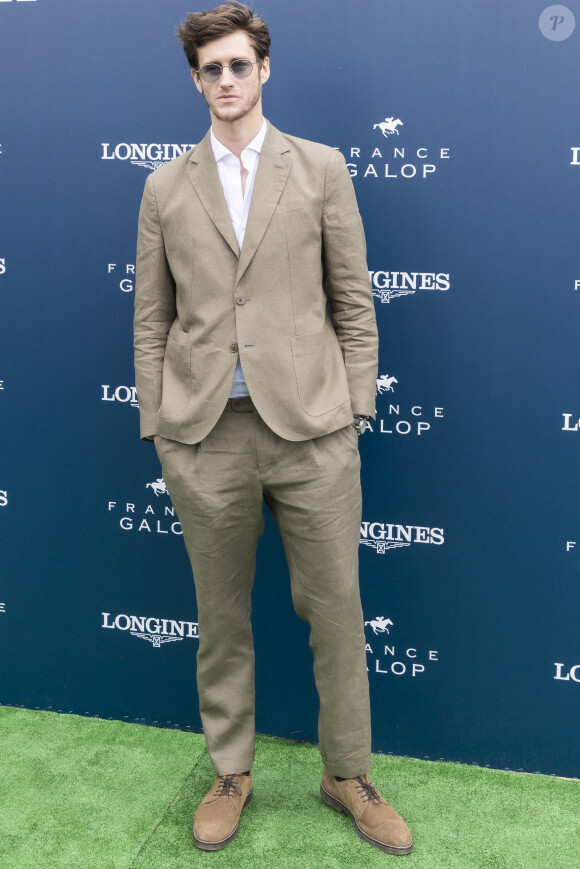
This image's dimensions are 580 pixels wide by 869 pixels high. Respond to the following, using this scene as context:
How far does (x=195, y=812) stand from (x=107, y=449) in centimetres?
109

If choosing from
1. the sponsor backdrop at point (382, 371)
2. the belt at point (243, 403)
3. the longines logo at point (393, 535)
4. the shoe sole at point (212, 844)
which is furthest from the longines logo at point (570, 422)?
the shoe sole at point (212, 844)

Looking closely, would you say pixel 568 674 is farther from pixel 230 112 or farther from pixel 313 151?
pixel 230 112

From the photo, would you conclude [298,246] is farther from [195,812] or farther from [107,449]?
[195,812]

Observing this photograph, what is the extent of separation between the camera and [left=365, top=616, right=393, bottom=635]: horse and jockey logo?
2740 millimetres

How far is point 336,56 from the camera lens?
249cm

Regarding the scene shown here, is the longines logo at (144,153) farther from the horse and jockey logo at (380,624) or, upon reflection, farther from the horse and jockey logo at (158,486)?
the horse and jockey logo at (380,624)

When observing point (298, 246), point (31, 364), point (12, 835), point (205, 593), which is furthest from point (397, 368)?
point (12, 835)

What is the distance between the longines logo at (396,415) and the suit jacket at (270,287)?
35 cm

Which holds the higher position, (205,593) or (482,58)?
(482,58)

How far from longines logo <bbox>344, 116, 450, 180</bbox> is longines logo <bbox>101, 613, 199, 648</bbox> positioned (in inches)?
57.6

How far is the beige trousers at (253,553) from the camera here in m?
2.24

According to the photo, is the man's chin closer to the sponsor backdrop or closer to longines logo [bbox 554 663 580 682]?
the sponsor backdrop

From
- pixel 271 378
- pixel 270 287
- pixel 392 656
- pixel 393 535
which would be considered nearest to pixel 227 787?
pixel 392 656

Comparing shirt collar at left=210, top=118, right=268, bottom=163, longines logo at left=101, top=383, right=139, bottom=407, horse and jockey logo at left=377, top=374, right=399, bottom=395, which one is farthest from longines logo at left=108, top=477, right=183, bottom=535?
shirt collar at left=210, top=118, right=268, bottom=163
